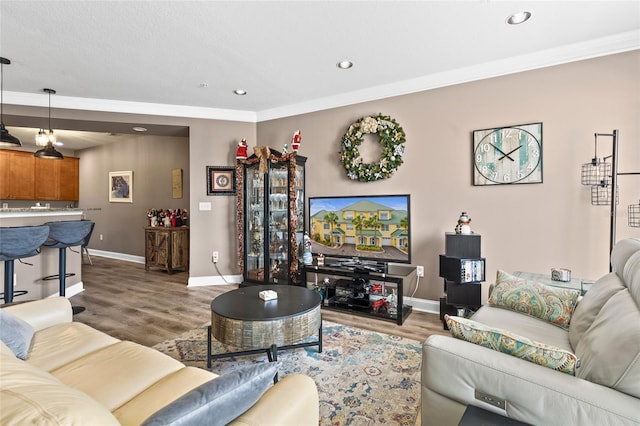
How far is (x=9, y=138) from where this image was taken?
3.39 metres

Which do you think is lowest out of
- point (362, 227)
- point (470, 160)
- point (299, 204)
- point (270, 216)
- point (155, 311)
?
point (155, 311)

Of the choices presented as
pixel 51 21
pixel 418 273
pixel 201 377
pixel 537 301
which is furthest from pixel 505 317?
pixel 51 21

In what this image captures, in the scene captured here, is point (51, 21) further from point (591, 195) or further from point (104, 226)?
point (104, 226)

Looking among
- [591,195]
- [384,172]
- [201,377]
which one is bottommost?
[201,377]

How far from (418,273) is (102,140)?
279 inches

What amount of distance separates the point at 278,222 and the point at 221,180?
125cm

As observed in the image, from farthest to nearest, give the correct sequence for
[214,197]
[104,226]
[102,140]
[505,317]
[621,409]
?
[104,226] < [102,140] < [214,197] < [505,317] < [621,409]

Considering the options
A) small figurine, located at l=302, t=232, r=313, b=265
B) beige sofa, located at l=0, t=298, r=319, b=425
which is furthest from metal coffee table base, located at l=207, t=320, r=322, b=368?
small figurine, located at l=302, t=232, r=313, b=265

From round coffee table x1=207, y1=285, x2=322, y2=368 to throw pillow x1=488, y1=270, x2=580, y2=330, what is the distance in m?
1.33

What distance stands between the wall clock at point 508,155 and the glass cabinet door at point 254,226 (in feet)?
8.92

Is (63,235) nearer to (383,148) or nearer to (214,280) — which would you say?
(214,280)

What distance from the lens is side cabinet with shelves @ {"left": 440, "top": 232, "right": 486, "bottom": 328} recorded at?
2.77 metres

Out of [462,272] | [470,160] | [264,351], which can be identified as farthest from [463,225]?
[264,351]

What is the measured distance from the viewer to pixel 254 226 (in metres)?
4.26
